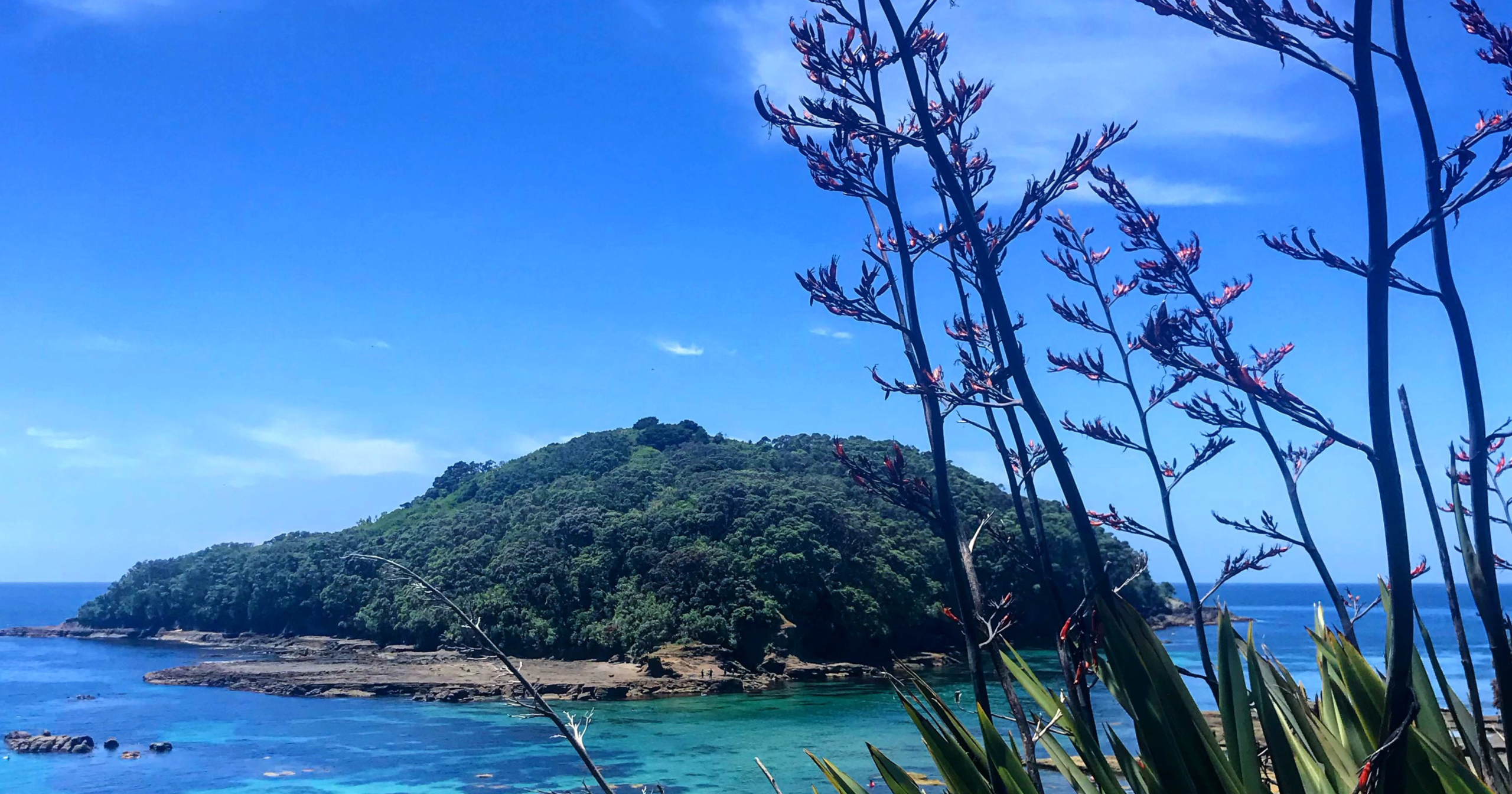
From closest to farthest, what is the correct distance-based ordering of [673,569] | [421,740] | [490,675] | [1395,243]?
[1395,243]
[421,740]
[490,675]
[673,569]

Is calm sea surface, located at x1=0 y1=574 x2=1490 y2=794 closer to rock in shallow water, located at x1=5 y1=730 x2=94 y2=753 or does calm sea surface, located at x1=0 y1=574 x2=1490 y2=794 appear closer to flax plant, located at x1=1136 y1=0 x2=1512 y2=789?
rock in shallow water, located at x1=5 y1=730 x2=94 y2=753

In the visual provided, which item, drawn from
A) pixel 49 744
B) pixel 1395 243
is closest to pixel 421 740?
pixel 49 744

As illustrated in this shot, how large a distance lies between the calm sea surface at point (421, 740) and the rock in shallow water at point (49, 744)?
1.31 ft

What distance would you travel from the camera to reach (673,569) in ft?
125

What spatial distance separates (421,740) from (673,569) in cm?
1351

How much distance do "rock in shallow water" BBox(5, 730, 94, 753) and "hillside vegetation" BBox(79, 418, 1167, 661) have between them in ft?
46.4

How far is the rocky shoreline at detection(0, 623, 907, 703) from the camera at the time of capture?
107 ft

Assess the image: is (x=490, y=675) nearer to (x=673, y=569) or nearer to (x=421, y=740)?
(x=673, y=569)

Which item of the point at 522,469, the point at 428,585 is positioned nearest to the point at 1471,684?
the point at 428,585

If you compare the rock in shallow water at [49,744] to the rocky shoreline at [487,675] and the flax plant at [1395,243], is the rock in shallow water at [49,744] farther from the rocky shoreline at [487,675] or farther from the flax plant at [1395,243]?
the flax plant at [1395,243]

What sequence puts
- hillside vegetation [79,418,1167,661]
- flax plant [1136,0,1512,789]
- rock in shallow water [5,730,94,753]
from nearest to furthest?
1. flax plant [1136,0,1512,789]
2. rock in shallow water [5,730,94,753]
3. hillside vegetation [79,418,1167,661]

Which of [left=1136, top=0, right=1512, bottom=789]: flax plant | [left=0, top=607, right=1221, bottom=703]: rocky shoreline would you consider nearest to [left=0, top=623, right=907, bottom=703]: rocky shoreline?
[left=0, top=607, right=1221, bottom=703]: rocky shoreline

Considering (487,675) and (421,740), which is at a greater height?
(487,675)

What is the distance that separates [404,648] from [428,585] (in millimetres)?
43941
